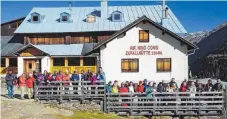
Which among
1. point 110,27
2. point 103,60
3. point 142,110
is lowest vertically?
point 142,110

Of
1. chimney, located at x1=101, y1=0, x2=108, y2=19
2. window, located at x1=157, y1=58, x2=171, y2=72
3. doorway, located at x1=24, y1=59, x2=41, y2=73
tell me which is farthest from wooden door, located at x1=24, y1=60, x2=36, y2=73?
window, located at x1=157, y1=58, x2=171, y2=72

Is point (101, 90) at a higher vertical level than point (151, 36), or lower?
lower

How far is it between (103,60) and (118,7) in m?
22.3

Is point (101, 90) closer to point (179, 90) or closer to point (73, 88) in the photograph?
point (73, 88)

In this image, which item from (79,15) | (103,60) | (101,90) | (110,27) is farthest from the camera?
(79,15)

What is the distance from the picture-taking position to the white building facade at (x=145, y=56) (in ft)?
98.2

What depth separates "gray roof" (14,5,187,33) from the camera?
4538 cm

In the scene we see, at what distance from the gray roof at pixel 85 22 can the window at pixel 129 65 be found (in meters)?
14.7

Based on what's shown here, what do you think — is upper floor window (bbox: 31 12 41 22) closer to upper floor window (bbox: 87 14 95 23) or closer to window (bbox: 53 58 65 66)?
upper floor window (bbox: 87 14 95 23)

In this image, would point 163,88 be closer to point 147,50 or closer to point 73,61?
point 147,50

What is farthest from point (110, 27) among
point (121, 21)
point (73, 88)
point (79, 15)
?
point (73, 88)

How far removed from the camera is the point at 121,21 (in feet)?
154

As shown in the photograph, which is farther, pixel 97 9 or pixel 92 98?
pixel 97 9

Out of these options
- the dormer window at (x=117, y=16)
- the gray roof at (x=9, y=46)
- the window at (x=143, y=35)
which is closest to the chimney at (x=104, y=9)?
the dormer window at (x=117, y=16)
